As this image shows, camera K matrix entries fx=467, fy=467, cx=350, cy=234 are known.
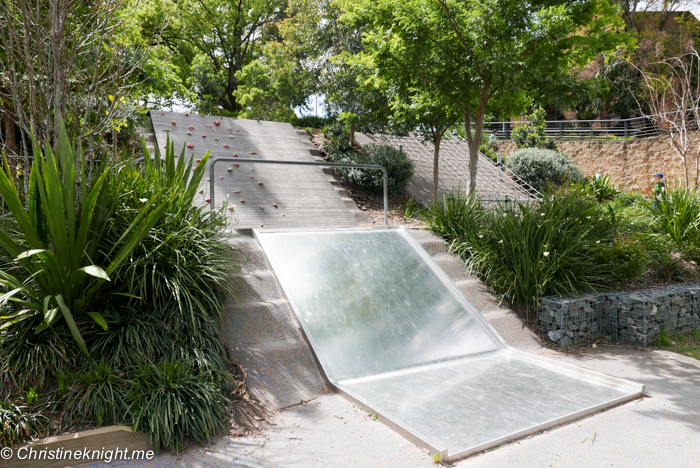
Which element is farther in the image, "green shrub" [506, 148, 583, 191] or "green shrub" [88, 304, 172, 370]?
"green shrub" [506, 148, 583, 191]

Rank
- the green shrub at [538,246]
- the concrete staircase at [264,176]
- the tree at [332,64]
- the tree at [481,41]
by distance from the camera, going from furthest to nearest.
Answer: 1. the tree at [332,64]
2. the concrete staircase at [264,176]
3. the tree at [481,41]
4. the green shrub at [538,246]

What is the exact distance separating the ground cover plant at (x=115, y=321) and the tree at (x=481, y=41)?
4.34 m

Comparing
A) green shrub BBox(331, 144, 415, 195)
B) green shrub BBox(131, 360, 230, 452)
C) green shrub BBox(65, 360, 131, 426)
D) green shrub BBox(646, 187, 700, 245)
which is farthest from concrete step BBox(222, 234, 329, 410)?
green shrub BBox(646, 187, 700, 245)

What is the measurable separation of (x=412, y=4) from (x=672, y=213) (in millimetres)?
4827

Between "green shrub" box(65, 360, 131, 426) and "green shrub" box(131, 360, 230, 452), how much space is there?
0.28 ft

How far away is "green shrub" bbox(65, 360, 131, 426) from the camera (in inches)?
106

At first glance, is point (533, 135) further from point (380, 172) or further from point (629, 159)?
point (380, 172)

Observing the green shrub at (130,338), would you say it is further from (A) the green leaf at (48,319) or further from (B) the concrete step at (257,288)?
(B) the concrete step at (257,288)

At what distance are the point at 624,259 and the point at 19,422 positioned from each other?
5.85m

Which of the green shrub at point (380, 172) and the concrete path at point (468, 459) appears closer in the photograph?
the concrete path at point (468, 459)

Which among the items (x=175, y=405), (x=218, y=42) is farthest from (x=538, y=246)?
(x=218, y=42)

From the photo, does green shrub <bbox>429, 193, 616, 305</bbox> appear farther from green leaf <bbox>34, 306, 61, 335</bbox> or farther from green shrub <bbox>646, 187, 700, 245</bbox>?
green leaf <bbox>34, 306, 61, 335</bbox>

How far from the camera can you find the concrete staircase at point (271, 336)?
136 inches

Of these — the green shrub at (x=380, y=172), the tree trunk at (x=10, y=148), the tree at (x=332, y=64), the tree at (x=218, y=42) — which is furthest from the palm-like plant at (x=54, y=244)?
the tree at (x=218, y=42)
